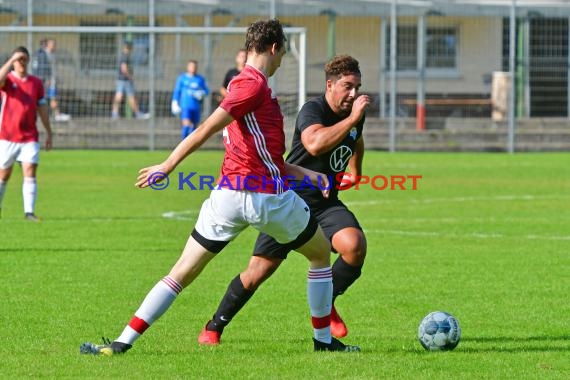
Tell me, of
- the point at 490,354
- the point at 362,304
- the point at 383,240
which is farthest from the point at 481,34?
the point at 490,354

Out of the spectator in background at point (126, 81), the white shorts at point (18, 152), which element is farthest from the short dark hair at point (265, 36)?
the spectator in background at point (126, 81)

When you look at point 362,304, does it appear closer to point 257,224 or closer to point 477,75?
point 257,224

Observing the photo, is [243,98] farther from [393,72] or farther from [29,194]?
[393,72]

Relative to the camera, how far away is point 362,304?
33.7 feet

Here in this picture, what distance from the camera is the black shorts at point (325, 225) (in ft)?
27.6

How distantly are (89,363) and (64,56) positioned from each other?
2388 centimetres

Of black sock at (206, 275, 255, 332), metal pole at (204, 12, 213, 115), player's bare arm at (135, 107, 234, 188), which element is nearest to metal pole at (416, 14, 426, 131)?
metal pole at (204, 12, 213, 115)

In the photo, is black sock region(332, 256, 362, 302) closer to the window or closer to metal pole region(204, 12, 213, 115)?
metal pole region(204, 12, 213, 115)

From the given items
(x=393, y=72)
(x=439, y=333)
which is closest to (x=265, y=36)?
(x=439, y=333)

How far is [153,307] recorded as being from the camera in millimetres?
7504

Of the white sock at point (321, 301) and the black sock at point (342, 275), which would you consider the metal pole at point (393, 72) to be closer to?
the black sock at point (342, 275)

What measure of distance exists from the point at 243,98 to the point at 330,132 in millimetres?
1014

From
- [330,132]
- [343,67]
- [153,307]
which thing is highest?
[343,67]

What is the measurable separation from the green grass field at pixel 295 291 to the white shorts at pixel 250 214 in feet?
2.66
